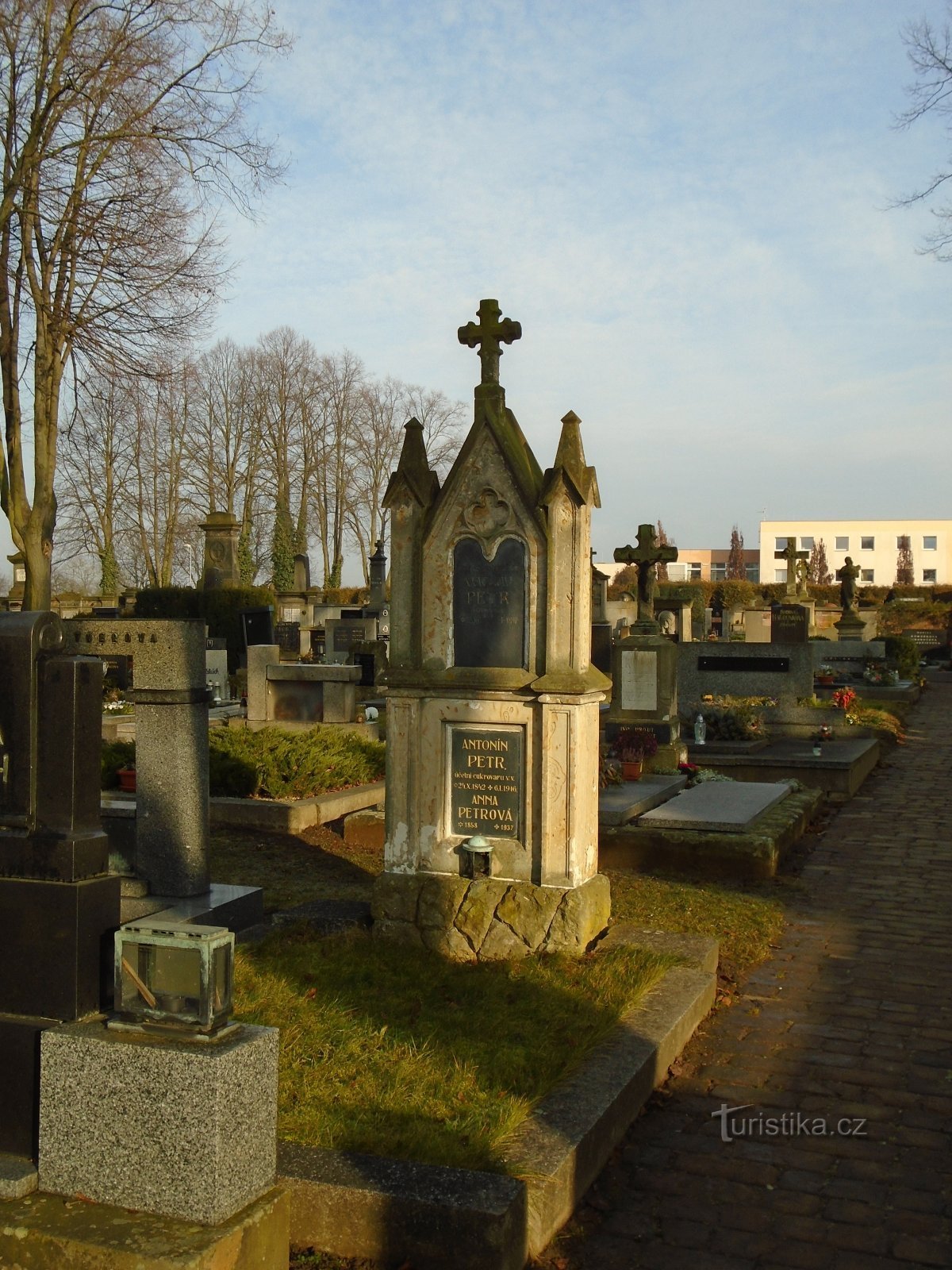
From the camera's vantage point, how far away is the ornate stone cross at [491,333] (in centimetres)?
651

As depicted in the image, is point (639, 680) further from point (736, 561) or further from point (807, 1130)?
point (736, 561)

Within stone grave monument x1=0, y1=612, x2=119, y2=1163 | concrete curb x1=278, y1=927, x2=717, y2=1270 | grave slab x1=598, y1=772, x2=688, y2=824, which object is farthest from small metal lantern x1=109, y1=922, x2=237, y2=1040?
grave slab x1=598, y1=772, x2=688, y2=824

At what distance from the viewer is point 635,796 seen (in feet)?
34.2

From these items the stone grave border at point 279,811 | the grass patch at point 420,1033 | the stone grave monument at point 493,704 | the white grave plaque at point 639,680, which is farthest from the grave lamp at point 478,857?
the white grave plaque at point 639,680

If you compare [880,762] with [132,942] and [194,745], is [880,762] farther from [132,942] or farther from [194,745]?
[132,942]

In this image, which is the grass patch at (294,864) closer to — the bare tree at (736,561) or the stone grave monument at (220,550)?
the stone grave monument at (220,550)

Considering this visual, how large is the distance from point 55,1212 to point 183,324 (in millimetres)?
14202

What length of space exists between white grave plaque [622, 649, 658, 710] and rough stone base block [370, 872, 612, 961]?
8285 millimetres

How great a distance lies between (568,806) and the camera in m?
6.03

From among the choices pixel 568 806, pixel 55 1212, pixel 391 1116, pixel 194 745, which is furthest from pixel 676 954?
pixel 55 1212

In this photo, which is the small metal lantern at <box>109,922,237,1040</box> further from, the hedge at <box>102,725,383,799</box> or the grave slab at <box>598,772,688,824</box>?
the hedge at <box>102,725,383,799</box>

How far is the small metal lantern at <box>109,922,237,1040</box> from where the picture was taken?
3.03m

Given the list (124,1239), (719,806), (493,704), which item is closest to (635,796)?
(719,806)

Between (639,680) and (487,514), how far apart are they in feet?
28.4
